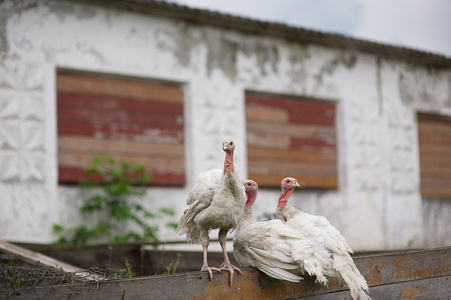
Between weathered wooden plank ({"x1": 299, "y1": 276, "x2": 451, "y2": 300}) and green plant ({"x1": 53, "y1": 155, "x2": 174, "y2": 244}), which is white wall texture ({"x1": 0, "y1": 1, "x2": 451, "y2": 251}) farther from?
weathered wooden plank ({"x1": 299, "y1": 276, "x2": 451, "y2": 300})

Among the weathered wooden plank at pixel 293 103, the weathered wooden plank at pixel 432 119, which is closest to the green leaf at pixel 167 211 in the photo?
the weathered wooden plank at pixel 293 103

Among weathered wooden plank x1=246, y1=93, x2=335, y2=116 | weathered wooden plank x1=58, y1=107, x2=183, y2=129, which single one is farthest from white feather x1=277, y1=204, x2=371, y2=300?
weathered wooden plank x1=246, y1=93, x2=335, y2=116

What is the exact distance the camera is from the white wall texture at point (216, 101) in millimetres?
8344

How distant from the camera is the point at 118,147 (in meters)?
9.24

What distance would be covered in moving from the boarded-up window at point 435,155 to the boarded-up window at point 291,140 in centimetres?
254

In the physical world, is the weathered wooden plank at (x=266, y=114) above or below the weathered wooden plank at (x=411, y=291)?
above

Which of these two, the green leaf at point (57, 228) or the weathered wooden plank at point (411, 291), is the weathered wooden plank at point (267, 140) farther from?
the weathered wooden plank at point (411, 291)

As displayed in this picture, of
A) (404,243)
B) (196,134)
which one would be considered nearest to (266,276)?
(196,134)

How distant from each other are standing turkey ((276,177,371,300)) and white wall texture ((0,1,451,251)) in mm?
4841

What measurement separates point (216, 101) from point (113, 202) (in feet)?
8.30

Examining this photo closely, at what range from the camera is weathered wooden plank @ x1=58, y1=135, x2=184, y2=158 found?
883 cm

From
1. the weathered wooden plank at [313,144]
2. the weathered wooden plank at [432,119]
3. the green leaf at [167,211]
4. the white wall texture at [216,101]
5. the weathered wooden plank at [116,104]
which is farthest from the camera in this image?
the weathered wooden plank at [432,119]

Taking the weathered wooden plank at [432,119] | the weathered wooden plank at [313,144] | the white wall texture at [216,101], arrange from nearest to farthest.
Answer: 1. the white wall texture at [216,101]
2. the weathered wooden plank at [313,144]
3. the weathered wooden plank at [432,119]

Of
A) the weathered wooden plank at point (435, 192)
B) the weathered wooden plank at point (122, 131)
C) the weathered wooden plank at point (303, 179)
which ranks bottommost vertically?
the weathered wooden plank at point (435, 192)
